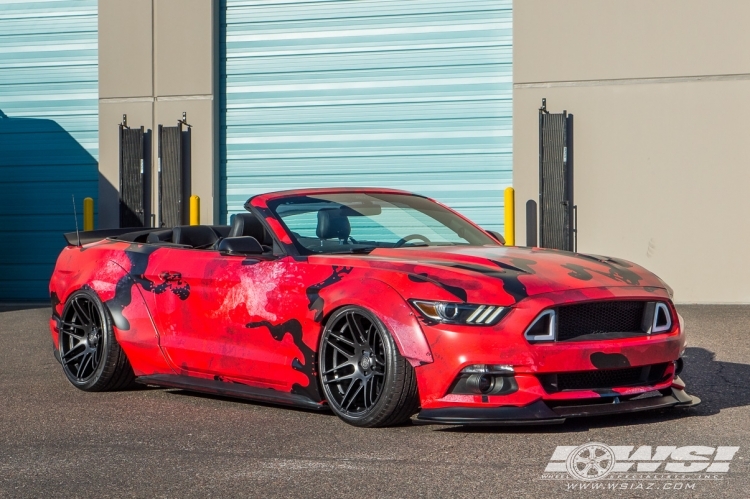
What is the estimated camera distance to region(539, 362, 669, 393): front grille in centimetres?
525

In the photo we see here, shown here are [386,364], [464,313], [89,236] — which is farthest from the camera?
[89,236]

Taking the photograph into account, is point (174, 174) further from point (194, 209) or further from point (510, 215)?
point (510, 215)

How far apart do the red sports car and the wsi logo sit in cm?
40

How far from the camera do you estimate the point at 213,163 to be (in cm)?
1569

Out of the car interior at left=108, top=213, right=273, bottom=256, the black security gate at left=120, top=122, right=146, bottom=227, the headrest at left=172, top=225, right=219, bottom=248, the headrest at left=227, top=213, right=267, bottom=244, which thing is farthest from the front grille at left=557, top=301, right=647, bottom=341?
the black security gate at left=120, top=122, right=146, bottom=227

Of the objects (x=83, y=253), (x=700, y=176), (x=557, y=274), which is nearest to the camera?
(x=557, y=274)

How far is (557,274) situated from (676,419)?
912 mm

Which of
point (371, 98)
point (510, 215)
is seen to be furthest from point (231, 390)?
point (371, 98)

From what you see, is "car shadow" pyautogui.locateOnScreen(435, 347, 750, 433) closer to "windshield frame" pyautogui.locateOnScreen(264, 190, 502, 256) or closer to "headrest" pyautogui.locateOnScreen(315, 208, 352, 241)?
"windshield frame" pyautogui.locateOnScreen(264, 190, 502, 256)

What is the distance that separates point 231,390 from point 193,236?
1.29 m

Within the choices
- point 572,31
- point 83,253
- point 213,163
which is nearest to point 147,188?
point 213,163

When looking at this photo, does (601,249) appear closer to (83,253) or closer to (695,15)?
(695,15)

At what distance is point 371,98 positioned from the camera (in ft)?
50.7

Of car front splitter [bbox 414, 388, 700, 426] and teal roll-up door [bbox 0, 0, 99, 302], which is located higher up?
teal roll-up door [bbox 0, 0, 99, 302]
